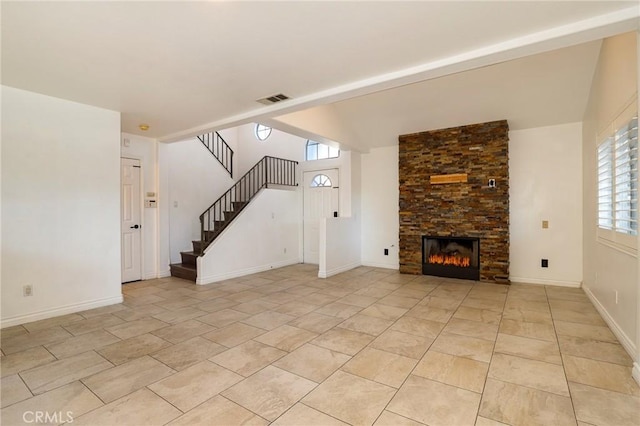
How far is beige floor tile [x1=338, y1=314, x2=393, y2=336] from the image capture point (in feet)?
11.1

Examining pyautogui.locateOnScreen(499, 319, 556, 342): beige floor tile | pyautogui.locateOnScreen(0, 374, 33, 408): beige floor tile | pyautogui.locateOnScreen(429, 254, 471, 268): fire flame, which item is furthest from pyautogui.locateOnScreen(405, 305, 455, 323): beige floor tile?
pyautogui.locateOnScreen(0, 374, 33, 408): beige floor tile

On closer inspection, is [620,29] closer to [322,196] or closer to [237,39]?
[237,39]

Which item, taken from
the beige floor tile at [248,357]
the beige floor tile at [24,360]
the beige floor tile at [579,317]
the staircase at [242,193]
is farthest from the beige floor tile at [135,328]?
the beige floor tile at [579,317]

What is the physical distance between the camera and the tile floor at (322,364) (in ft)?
6.56

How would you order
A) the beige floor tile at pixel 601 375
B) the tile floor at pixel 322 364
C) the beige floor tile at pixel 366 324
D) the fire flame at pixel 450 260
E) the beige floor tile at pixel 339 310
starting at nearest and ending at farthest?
the tile floor at pixel 322 364, the beige floor tile at pixel 601 375, the beige floor tile at pixel 366 324, the beige floor tile at pixel 339 310, the fire flame at pixel 450 260

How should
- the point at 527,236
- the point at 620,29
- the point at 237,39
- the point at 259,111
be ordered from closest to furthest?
the point at 620,29, the point at 237,39, the point at 259,111, the point at 527,236

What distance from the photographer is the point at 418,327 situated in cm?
346

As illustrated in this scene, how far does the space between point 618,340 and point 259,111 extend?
4.88 m

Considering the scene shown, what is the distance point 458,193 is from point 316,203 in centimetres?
339

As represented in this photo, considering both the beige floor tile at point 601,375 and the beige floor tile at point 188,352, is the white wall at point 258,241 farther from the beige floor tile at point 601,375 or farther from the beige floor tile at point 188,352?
the beige floor tile at point 601,375

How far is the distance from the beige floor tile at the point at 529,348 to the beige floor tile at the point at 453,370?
1.54 ft

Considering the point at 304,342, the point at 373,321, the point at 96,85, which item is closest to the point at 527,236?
the point at 373,321

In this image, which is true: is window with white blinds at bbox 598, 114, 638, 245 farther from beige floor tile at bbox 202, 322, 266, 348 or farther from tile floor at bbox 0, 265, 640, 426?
beige floor tile at bbox 202, 322, 266, 348

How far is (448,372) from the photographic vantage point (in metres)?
2.49
